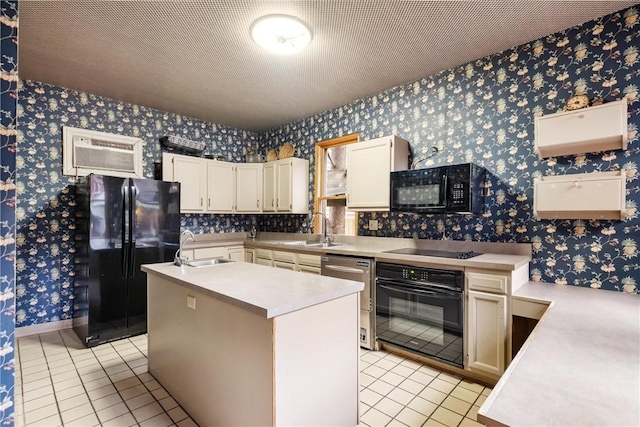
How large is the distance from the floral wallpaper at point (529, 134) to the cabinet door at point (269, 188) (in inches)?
69.2

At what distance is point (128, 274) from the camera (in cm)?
332

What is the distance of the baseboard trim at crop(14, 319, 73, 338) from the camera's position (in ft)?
10.8

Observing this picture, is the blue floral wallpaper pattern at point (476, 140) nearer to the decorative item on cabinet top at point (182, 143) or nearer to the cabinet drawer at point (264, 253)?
the decorative item on cabinet top at point (182, 143)

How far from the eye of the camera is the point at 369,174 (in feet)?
11.1

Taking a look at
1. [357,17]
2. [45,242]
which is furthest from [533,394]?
[45,242]

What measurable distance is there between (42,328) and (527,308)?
4662 millimetres

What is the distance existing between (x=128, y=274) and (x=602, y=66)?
458 centimetres

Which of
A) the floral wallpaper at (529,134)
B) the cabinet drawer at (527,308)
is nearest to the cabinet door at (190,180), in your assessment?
the floral wallpaper at (529,134)

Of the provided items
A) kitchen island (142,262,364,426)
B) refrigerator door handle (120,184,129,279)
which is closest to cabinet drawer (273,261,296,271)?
kitchen island (142,262,364,426)

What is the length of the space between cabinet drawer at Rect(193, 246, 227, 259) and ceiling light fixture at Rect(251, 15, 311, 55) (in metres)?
2.66

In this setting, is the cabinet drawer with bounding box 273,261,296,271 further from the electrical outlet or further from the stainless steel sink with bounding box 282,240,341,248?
the electrical outlet

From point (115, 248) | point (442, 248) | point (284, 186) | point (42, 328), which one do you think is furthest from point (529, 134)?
point (42, 328)

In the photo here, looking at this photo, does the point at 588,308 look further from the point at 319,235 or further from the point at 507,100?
the point at 319,235

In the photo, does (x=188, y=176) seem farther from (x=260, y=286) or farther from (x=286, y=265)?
(x=260, y=286)
